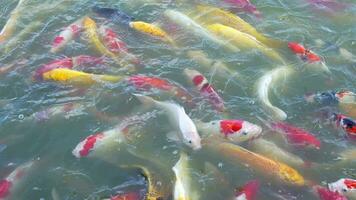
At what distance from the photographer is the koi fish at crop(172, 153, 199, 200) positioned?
517 centimetres

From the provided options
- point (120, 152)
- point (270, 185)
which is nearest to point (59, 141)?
point (120, 152)

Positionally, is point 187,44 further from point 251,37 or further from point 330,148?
point 330,148

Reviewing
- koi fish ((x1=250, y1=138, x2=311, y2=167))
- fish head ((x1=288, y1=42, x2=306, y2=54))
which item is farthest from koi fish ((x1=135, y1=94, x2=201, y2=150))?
fish head ((x1=288, y1=42, x2=306, y2=54))

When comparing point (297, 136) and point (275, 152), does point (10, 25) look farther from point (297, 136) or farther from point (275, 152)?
point (297, 136)

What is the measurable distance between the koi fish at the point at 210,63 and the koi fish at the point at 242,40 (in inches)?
19.1

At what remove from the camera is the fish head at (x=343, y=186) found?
5.27m

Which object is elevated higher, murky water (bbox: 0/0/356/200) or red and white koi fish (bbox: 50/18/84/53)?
red and white koi fish (bbox: 50/18/84/53)

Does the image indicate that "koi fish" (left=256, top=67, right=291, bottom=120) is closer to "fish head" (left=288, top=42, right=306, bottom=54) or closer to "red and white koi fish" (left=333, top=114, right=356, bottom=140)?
"fish head" (left=288, top=42, right=306, bottom=54)

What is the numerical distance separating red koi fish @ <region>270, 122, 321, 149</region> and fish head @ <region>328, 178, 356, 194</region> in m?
0.64

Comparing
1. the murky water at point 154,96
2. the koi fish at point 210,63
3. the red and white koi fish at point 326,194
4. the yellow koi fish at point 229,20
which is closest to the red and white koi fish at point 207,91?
the murky water at point 154,96

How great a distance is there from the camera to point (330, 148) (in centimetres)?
593

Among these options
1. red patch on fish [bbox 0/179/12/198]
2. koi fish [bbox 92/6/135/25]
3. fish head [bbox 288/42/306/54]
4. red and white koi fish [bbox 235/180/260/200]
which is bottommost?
red and white koi fish [bbox 235/180/260/200]

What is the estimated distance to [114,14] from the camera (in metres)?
8.09

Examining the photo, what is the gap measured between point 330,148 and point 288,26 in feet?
9.51
